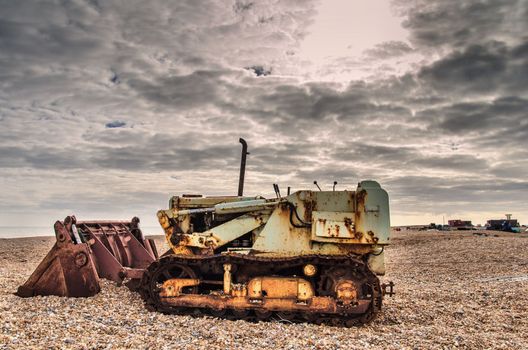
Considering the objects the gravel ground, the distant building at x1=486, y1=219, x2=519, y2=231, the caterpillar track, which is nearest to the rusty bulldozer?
the caterpillar track

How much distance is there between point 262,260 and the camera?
9680 mm

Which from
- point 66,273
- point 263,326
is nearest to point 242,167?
point 263,326

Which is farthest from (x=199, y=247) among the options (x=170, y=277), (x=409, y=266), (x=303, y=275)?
(x=409, y=266)

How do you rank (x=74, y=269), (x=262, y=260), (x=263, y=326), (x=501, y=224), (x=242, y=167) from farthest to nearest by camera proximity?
1. (x=501, y=224)
2. (x=242, y=167)
3. (x=74, y=269)
4. (x=262, y=260)
5. (x=263, y=326)

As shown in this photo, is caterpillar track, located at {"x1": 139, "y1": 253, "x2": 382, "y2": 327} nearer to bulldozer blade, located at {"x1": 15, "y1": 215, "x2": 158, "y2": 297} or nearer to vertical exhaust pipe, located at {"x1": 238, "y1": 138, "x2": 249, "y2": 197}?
bulldozer blade, located at {"x1": 15, "y1": 215, "x2": 158, "y2": 297}

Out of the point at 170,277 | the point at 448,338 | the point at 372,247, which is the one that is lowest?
the point at 448,338

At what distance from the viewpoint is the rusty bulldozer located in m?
9.55

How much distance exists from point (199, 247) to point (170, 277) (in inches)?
35.1

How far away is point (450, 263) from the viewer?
21906mm

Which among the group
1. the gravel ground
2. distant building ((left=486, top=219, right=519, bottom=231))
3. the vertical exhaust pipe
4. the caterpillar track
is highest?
distant building ((left=486, top=219, right=519, bottom=231))

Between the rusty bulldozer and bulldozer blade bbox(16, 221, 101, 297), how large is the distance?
22mm

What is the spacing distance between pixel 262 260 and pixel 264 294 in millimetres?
671

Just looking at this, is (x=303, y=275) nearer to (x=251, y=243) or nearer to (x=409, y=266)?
(x=251, y=243)

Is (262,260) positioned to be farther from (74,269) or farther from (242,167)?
(74,269)
